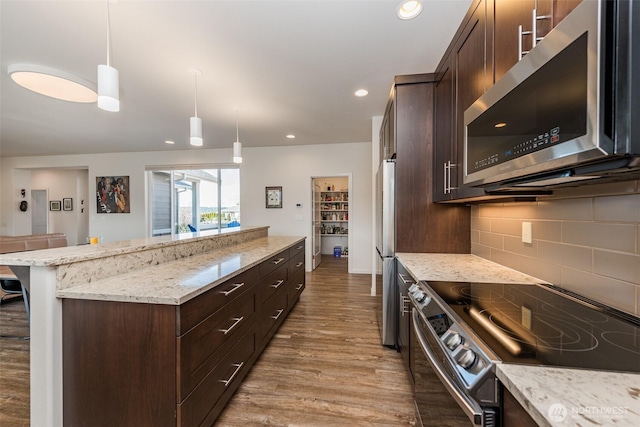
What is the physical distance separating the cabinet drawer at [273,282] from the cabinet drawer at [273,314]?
0.07 metres

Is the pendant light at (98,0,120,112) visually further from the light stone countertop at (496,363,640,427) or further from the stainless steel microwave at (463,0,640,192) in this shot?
the light stone countertop at (496,363,640,427)

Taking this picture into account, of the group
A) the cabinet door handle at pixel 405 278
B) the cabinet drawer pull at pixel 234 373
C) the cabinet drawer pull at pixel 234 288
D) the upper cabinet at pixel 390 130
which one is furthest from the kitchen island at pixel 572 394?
the upper cabinet at pixel 390 130

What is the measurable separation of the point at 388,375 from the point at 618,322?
1462mm

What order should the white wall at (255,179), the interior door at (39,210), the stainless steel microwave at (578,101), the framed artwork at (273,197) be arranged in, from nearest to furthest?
the stainless steel microwave at (578,101)
the white wall at (255,179)
the framed artwork at (273,197)
the interior door at (39,210)

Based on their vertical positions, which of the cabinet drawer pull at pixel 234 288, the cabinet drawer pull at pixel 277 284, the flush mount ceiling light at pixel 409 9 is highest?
the flush mount ceiling light at pixel 409 9

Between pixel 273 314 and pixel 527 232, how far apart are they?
204cm

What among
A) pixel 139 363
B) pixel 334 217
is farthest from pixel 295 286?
pixel 334 217

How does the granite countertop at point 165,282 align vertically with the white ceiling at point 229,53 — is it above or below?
below

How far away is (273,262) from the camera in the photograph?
2.40 metres

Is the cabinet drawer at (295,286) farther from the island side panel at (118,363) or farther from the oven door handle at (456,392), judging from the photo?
the oven door handle at (456,392)

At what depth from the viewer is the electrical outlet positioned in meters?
1.43

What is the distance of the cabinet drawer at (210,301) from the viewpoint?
1.16 m

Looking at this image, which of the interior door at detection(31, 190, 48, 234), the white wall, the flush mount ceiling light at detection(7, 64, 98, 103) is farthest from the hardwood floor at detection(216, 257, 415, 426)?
the interior door at detection(31, 190, 48, 234)

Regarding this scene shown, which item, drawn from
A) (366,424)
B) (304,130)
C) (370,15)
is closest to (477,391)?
(366,424)
